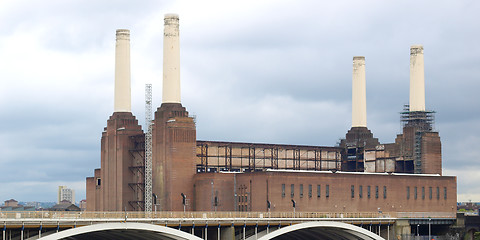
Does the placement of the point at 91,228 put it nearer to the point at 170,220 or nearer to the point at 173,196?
the point at 170,220

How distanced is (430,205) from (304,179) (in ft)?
92.1

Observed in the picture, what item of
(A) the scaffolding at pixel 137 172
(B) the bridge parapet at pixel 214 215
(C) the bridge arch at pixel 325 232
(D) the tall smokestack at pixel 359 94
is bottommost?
(C) the bridge arch at pixel 325 232

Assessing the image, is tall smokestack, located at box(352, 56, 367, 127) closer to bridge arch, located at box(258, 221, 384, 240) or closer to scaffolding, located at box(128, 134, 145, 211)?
bridge arch, located at box(258, 221, 384, 240)

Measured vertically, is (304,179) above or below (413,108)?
below

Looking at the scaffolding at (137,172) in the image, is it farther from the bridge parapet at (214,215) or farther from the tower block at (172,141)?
the bridge parapet at (214,215)

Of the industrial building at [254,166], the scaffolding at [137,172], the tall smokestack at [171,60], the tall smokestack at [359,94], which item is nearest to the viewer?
A: the industrial building at [254,166]

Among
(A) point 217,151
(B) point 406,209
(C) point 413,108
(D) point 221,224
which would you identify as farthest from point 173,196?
(C) point 413,108

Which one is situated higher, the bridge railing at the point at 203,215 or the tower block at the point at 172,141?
the tower block at the point at 172,141

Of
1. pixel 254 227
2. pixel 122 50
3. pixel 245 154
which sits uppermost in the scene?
pixel 122 50

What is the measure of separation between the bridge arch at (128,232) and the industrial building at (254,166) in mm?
26972

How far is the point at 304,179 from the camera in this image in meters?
147

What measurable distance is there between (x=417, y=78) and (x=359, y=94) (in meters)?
13.4

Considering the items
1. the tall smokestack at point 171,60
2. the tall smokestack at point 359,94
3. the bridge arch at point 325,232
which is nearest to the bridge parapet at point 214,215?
the bridge arch at point 325,232

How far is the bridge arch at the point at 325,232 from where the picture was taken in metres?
125
